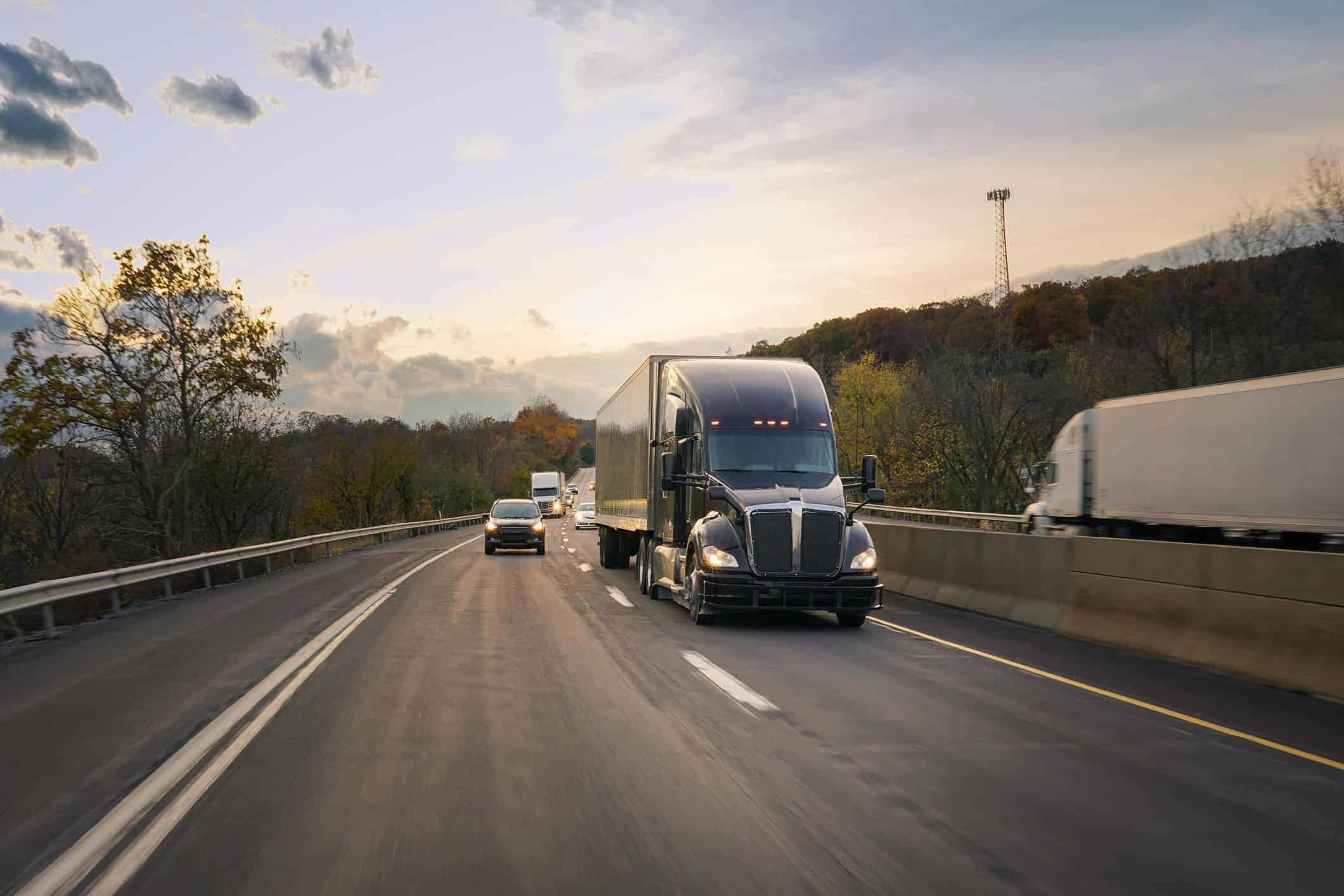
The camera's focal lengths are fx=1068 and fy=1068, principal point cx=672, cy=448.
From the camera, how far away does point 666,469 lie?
15641 millimetres

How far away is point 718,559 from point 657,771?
6.96 meters

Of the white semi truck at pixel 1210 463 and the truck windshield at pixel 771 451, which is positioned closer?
the truck windshield at pixel 771 451

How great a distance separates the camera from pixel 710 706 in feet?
25.9

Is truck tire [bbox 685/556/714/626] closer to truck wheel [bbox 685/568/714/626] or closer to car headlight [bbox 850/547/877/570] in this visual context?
truck wheel [bbox 685/568/714/626]

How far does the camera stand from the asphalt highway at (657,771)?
4.36 m

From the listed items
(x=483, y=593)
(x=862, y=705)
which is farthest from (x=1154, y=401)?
(x=862, y=705)

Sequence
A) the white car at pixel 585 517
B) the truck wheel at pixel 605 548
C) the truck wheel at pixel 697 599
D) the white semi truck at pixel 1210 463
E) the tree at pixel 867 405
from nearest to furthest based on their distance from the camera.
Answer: the truck wheel at pixel 697 599 → the white semi truck at pixel 1210 463 → the truck wheel at pixel 605 548 → the white car at pixel 585 517 → the tree at pixel 867 405

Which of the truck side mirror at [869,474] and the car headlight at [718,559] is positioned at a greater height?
the truck side mirror at [869,474]

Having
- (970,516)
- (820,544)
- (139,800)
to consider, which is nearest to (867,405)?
Result: (970,516)

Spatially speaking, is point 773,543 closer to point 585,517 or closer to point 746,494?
point 746,494

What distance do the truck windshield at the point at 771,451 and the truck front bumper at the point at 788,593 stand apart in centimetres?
197

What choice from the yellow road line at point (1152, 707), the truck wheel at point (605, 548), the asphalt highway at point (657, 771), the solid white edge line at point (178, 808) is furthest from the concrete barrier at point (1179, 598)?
the truck wheel at point (605, 548)

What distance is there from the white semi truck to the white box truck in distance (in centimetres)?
5909

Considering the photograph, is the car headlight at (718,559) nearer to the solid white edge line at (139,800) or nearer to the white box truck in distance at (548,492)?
the solid white edge line at (139,800)
